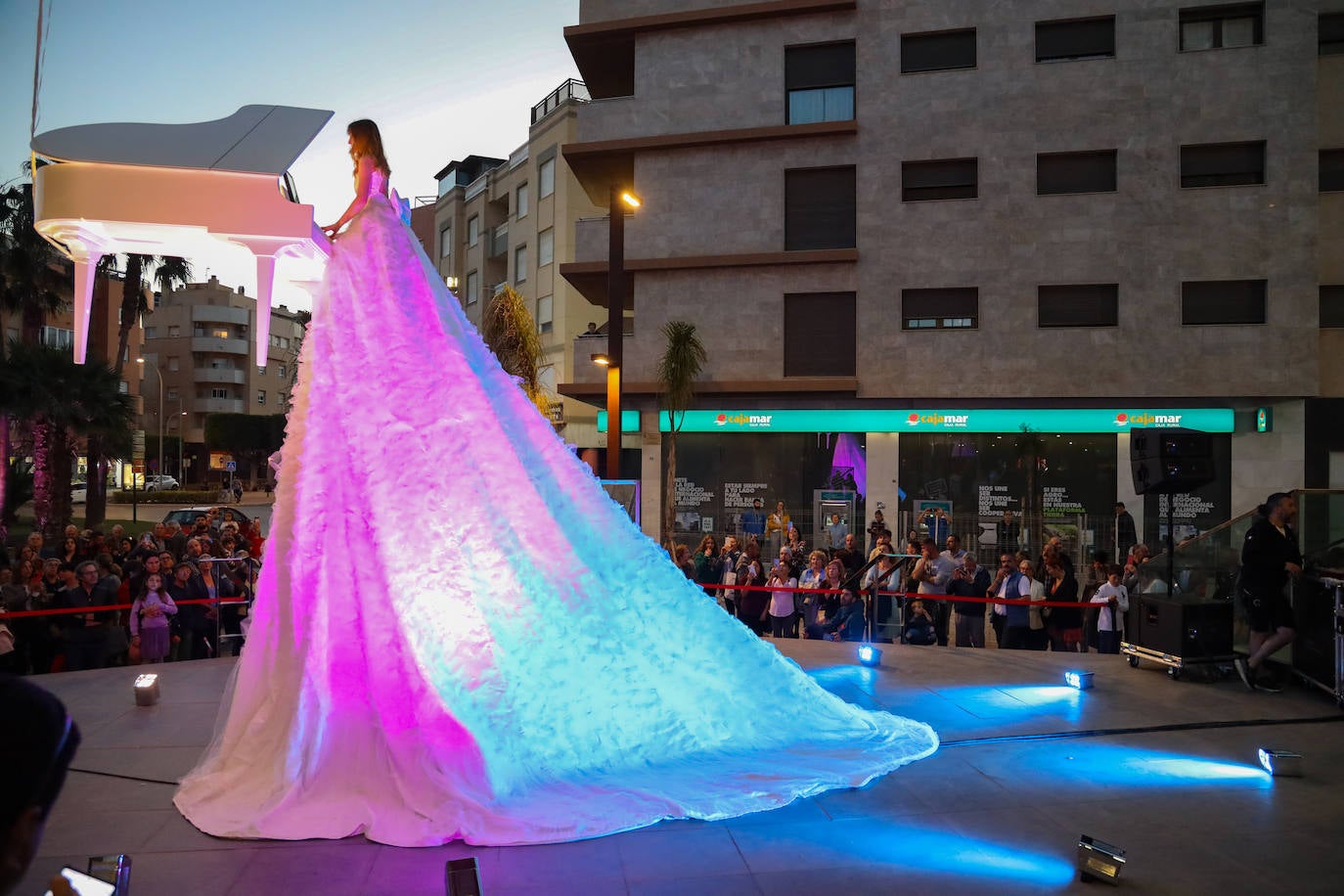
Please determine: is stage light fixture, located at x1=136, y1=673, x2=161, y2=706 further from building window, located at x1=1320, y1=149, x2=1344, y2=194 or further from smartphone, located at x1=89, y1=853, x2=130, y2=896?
building window, located at x1=1320, y1=149, x2=1344, y2=194

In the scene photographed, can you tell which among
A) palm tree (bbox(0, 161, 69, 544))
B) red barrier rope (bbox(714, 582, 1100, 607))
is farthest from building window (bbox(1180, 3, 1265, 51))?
palm tree (bbox(0, 161, 69, 544))

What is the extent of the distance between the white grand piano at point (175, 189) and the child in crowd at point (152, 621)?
6.23 metres

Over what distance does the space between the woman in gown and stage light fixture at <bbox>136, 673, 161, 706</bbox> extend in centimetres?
313

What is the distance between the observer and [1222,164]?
19406 mm

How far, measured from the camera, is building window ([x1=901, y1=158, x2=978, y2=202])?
67.5 feet

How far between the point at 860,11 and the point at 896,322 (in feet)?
24.8

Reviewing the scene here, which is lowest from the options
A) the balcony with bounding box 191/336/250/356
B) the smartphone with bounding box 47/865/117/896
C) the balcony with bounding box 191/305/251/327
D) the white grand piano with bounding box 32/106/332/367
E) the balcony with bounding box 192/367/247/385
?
the smartphone with bounding box 47/865/117/896

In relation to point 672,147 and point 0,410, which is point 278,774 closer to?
point 672,147

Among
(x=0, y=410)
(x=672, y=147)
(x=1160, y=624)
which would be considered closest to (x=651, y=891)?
(x=1160, y=624)

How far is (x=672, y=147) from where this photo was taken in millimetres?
21844

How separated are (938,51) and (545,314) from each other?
18570 millimetres

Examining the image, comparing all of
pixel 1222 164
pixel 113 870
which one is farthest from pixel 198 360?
pixel 113 870

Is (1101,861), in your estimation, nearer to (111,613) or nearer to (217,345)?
(111,613)

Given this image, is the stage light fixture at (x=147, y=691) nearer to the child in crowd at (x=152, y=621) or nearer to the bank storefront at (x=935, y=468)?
the child in crowd at (x=152, y=621)
